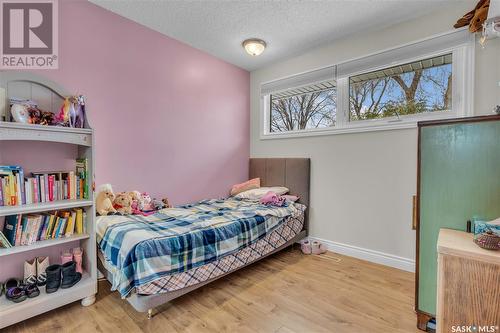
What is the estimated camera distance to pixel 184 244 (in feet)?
5.53

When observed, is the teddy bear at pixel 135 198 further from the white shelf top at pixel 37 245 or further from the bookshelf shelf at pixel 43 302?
the bookshelf shelf at pixel 43 302

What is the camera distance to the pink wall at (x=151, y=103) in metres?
2.08

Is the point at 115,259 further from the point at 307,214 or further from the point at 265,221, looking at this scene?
the point at 307,214

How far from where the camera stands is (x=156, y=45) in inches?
101

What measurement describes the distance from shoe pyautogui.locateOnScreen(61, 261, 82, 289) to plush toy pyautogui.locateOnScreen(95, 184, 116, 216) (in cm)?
46

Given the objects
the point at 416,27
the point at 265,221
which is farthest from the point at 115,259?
the point at 416,27

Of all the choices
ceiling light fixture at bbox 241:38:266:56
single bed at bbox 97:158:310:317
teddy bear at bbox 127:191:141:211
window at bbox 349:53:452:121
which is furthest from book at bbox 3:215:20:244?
window at bbox 349:53:452:121

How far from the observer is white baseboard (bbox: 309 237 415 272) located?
91.3 inches

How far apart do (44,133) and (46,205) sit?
1.58ft

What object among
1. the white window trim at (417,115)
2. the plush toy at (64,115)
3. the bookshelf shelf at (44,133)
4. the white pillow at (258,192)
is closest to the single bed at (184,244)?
the white pillow at (258,192)

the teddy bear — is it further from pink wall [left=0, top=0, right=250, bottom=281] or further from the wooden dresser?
the wooden dresser

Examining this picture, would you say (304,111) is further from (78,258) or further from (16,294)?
(16,294)

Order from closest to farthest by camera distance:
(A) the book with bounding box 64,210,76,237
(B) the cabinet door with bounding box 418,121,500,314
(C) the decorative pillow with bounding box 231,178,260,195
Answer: (B) the cabinet door with bounding box 418,121,500,314 → (A) the book with bounding box 64,210,76,237 → (C) the decorative pillow with bounding box 231,178,260,195

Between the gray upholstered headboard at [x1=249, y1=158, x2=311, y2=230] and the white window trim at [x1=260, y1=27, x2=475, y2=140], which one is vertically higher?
the white window trim at [x1=260, y1=27, x2=475, y2=140]
